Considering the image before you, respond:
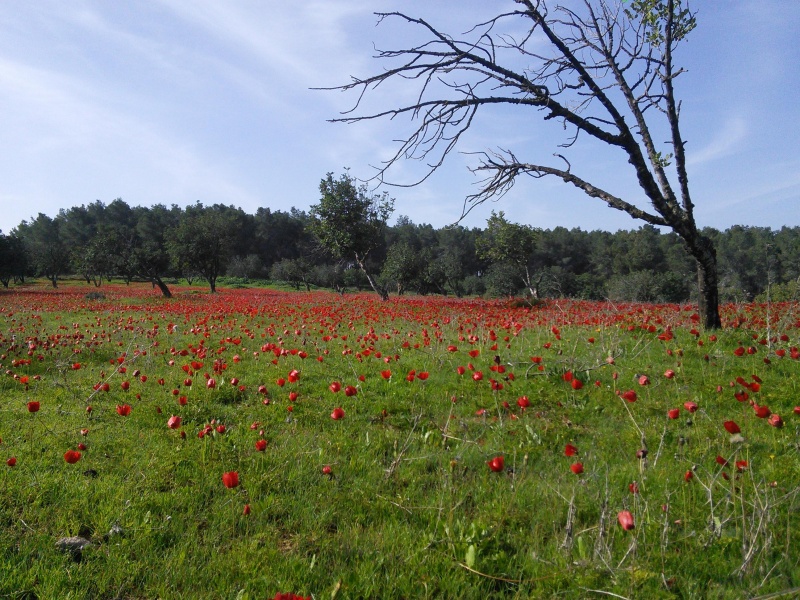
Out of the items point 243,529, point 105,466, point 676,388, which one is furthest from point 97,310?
point 676,388

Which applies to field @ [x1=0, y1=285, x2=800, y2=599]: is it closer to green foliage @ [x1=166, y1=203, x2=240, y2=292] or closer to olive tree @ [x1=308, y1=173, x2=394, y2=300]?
olive tree @ [x1=308, y1=173, x2=394, y2=300]

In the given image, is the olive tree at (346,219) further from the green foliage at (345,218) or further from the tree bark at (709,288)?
the tree bark at (709,288)

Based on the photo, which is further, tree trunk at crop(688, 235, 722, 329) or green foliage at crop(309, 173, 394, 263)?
green foliage at crop(309, 173, 394, 263)

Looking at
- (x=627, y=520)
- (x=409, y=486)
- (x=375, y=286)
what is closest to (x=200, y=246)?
(x=375, y=286)

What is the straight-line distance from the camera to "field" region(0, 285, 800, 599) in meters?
2.33

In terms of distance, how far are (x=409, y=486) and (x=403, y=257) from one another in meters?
34.4

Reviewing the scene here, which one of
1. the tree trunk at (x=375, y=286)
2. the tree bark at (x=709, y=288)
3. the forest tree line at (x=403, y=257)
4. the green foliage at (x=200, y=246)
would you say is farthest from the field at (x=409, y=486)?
the green foliage at (x=200, y=246)

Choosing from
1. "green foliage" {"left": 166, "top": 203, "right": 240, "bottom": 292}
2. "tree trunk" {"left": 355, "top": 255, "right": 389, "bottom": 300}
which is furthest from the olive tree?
"green foliage" {"left": 166, "top": 203, "right": 240, "bottom": 292}

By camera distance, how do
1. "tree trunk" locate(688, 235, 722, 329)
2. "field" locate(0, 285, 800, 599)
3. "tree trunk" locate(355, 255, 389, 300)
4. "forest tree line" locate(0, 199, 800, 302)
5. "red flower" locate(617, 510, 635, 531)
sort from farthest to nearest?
"forest tree line" locate(0, 199, 800, 302) → "tree trunk" locate(355, 255, 389, 300) → "tree trunk" locate(688, 235, 722, 329) → "field" locate(0, 285, 800, 599) → "red flower" locate(617, 510, 635, 531)

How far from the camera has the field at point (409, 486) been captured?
2.33m

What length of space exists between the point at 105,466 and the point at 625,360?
5.96 m

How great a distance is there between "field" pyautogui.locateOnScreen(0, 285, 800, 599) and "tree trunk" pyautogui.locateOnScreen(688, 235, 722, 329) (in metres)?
1.37

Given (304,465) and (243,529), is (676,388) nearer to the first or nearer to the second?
(304,465)

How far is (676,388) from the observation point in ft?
16.1
